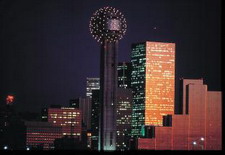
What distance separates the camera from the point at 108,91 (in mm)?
156375

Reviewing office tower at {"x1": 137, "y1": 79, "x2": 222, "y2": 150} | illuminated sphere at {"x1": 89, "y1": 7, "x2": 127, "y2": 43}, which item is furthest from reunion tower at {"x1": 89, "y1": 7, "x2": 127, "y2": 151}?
office tower at {"x1": 137, "y1": 79, "x2": 222, "y2": 150}

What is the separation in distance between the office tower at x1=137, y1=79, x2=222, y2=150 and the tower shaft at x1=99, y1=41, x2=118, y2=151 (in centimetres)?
3018

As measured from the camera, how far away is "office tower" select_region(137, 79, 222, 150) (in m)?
189

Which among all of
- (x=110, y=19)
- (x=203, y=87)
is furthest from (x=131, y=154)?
(x=203, y=87)

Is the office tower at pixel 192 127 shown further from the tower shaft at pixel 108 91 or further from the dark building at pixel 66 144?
the tower shaft at pixel 108 91

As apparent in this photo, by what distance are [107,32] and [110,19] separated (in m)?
3.15

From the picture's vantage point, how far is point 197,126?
19712cm

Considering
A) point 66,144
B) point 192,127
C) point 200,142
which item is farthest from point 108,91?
point 200,142

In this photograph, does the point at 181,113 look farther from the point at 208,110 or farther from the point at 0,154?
the point at 0,154

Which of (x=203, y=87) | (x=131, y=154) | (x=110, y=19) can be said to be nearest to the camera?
(x=131, y=154)

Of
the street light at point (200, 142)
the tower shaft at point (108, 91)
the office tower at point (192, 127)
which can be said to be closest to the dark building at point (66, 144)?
the office tower at point (192, 127)

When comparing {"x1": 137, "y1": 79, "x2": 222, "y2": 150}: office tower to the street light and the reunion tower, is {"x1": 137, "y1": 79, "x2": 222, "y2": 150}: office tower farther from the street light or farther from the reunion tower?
the reunion tower

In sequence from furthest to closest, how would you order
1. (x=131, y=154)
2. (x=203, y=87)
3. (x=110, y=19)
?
(x=203, y=87)
(x=110, y=19)
(x=131, y=154)

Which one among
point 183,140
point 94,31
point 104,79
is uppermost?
point 94,31
